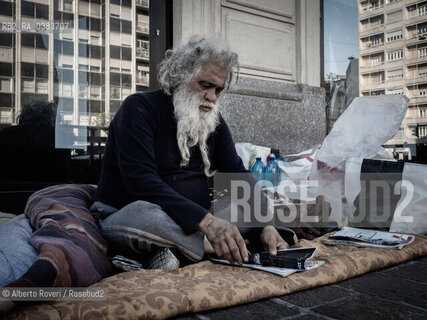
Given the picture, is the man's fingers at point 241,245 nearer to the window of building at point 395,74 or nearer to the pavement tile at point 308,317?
the pavement tile at point 308,317

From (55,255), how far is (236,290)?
2.34ft

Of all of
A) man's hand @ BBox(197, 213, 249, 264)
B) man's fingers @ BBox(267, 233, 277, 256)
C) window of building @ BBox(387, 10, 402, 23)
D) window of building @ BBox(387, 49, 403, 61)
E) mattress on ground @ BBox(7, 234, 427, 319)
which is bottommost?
mattress on ground @ BBox(7, 234, 427, 319)

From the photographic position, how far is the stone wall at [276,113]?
180 inches

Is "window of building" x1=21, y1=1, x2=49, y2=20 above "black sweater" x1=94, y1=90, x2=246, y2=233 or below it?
above

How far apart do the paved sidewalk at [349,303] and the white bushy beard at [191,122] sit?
103cm

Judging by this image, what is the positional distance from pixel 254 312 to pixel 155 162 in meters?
1.03

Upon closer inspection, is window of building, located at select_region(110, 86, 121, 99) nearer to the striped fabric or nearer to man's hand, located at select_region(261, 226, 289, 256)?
the striped fabric

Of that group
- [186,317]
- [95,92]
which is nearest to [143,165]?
[186,317]

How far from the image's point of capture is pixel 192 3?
168 inches

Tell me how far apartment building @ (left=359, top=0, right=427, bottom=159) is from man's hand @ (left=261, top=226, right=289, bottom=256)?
4.93 meters

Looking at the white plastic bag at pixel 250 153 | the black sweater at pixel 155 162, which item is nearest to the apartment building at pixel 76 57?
the white plastic bag at pixel 250 153

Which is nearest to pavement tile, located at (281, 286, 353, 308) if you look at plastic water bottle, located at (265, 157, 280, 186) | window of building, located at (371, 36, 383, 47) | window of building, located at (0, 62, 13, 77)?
plastic water bottle, located at (265, 157, 280, 186)

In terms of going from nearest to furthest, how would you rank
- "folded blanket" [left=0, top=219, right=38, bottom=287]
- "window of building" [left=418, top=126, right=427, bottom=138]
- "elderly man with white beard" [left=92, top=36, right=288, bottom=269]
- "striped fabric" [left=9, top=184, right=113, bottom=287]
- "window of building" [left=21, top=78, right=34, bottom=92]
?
"striped fabric" [left=9, top=184, right=113, bottom=287], "folded blanket" [left=0, top=219, right=38, bottom=287], "elderly man with white beard" [left=92, top=36, right=288, bottom=269], "window of building" [left=21, top=78, right=34, bottom=92], "window of building" [left=418, top=126, right=427, bottom=138]

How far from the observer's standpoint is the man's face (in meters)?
2.36
